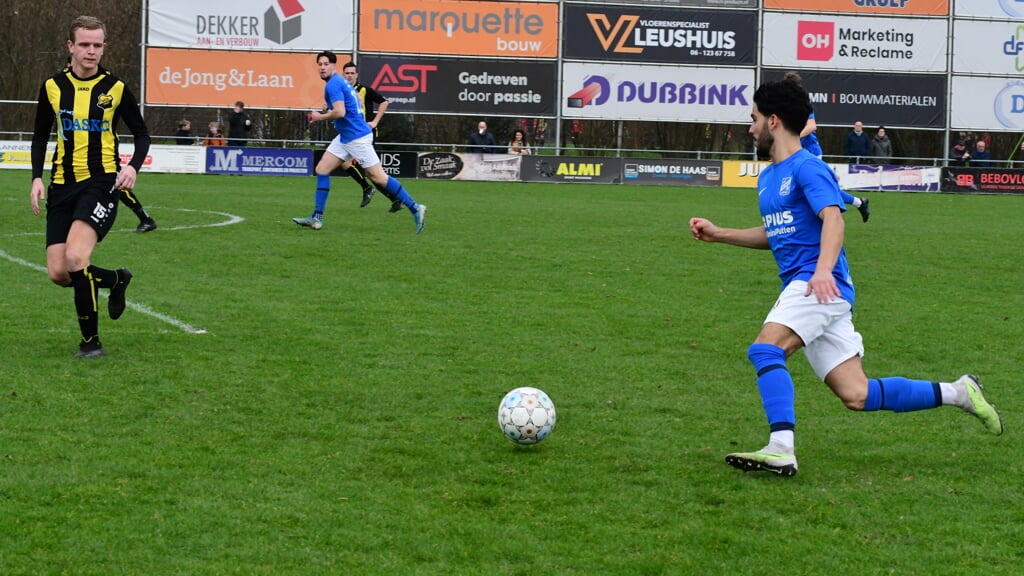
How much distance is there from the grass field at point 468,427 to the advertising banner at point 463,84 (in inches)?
750

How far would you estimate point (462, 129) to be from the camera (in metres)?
42.1

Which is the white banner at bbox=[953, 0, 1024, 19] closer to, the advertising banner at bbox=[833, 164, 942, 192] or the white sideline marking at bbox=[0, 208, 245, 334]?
the advertising banner at bbox=[833, 164, 942, 192]

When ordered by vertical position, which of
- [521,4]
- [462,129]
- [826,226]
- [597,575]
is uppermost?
[521,4]

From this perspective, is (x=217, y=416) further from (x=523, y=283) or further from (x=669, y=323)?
(x=523, y=283)

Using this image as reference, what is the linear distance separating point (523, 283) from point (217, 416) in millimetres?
5531

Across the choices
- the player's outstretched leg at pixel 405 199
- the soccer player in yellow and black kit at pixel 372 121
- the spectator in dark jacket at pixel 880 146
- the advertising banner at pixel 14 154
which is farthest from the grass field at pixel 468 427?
the spectator in dark jacket at pixel 880 146

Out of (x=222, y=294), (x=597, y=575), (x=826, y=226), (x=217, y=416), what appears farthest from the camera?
(x=222, y=294)

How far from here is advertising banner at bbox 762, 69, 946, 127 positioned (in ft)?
109

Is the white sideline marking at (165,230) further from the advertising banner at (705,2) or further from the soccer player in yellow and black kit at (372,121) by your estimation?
the advertising banner at (705,2)

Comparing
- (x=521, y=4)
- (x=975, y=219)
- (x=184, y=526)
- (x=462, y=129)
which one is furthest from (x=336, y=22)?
(x=184, y=526)

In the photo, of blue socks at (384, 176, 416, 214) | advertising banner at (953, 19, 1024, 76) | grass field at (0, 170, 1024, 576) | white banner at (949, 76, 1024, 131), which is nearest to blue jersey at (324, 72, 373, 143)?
blue socks at (384, 176, 416, 214)

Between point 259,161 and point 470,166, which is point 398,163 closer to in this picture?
point 470,166

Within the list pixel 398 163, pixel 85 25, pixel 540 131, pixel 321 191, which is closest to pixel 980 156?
pixel 540 131

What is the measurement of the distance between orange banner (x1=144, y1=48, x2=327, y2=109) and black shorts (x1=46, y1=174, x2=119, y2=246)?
24010mm
